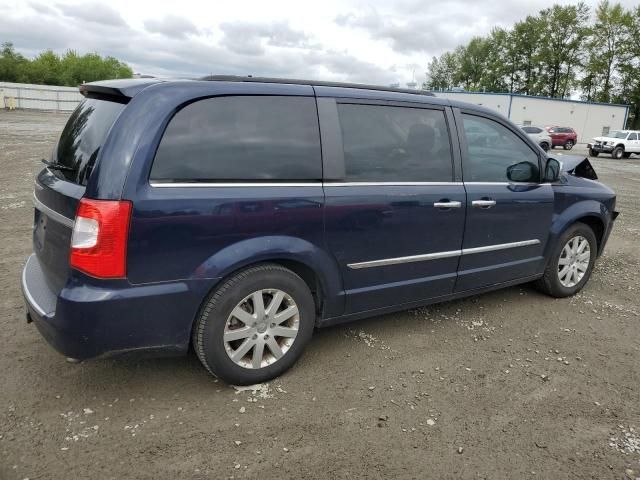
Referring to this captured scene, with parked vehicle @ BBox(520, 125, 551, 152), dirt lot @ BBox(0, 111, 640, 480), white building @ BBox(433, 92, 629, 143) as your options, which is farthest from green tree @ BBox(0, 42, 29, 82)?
dirt lot @ BBox(0, 111, 640, 480)

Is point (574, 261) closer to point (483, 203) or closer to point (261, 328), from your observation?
point (483, 203)

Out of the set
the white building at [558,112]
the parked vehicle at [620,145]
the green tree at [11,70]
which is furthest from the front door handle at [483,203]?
the green tree at [11,70]

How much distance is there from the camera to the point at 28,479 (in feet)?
7.29

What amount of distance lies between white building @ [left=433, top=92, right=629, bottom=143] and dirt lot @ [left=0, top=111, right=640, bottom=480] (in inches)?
1726

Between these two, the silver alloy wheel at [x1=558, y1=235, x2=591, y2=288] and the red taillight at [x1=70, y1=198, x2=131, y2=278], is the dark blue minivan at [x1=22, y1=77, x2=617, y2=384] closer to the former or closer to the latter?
the red taillight at [x1=70, y1=198, x2=131, y2=278]

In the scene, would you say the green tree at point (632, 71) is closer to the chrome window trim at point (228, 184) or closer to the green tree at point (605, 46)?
the green tree at point (605, 46)

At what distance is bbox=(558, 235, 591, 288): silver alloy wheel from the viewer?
4.61 meters

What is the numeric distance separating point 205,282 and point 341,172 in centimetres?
107

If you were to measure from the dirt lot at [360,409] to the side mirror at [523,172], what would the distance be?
1182 mm

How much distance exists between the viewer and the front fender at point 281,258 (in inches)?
105

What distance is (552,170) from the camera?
424 cm

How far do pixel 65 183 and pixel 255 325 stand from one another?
130cm

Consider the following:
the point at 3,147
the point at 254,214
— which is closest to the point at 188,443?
the point at 254,214

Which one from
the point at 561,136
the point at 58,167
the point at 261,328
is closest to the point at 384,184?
the point at 261,328
